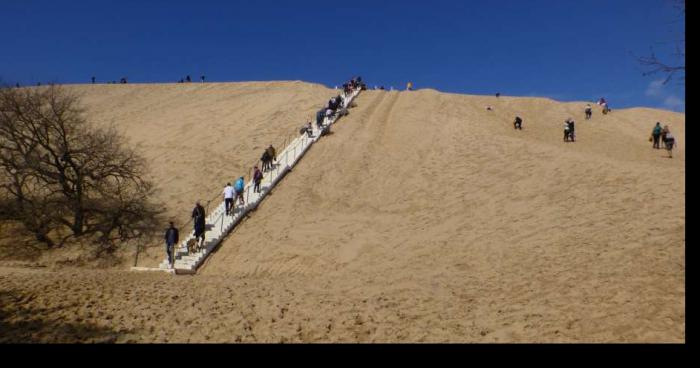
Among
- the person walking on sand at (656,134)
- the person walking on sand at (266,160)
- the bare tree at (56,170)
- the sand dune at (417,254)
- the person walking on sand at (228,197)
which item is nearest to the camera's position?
the sand dune at (417,254)

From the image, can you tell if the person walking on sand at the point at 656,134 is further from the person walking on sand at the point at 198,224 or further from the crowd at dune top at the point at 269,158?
the person walking on sand at the point at 198,224

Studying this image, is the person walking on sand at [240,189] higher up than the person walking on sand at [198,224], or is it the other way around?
the person walking on sand at [240,189]

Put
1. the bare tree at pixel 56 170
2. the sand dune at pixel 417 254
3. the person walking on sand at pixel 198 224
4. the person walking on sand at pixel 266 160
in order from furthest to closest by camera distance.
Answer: the person walking on sand at pixel 266 160
the bare tree at pixel 56 170
the person walking on sand at pixel 198 224
the sand dune at pixel 417 254

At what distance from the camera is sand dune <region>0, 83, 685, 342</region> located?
7.49 metres

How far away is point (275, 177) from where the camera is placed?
70.4ft

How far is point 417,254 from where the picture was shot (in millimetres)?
12984

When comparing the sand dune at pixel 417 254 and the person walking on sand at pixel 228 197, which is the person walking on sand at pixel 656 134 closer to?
the sand dune at pixel 417 254

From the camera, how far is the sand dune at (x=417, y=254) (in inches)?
295

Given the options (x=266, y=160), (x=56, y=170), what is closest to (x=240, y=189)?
(x=266, y=160)

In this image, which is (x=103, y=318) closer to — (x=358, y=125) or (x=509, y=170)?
(x=509, y=170)

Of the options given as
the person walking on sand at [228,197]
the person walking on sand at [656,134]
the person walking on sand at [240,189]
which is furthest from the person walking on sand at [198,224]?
the person walking on sand at [656,134]

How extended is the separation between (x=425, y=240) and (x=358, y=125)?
709 inches

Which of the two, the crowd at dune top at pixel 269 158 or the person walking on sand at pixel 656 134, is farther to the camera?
the person walking on sand at pixel 656 134

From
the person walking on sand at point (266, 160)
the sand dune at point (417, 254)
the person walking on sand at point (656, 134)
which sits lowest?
the sand dune at point (417, 254)
